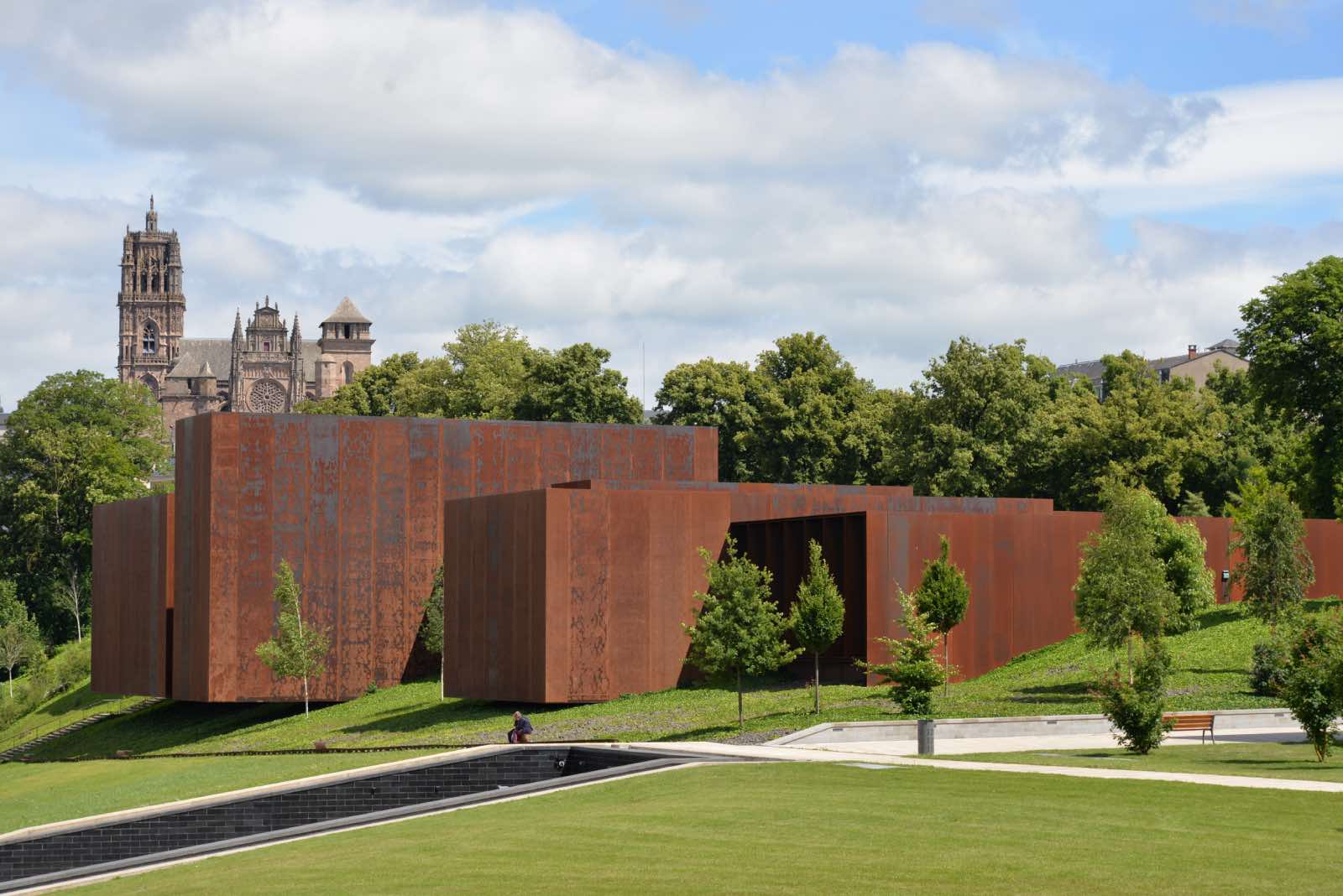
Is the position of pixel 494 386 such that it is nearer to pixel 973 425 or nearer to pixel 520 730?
pixel 973 425

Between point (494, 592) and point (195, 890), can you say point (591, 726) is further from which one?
point (195, 890)

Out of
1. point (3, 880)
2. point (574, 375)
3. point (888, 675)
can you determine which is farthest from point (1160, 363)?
point (3, 880)

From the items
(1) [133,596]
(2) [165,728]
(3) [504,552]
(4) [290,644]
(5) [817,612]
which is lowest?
(2) [165,728]

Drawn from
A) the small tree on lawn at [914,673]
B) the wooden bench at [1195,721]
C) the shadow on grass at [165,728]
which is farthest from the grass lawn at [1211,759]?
the shadow on grass at [165,728]

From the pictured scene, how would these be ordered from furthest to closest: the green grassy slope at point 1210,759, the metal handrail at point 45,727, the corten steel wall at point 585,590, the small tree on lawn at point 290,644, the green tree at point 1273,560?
the metal handrail at point 45,727 < the small tree on lawn at point 290,644 < the corten steel wall at point 585,590 < the green tree at point 1273,560 < the green grassy slope at point 1210,759

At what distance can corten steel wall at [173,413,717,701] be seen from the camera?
169 ft

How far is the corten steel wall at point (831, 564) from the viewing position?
44.3 meters

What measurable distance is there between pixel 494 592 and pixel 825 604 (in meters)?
12.4

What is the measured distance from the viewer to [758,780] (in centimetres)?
2466

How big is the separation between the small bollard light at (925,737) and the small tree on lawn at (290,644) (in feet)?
83.7

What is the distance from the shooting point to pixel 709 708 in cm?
4038

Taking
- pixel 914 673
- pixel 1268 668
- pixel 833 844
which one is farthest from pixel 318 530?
pixel 833 844

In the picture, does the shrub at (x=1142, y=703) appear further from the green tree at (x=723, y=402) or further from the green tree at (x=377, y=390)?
the green tree at (x=377, y=390)

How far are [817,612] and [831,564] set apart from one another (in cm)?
772
